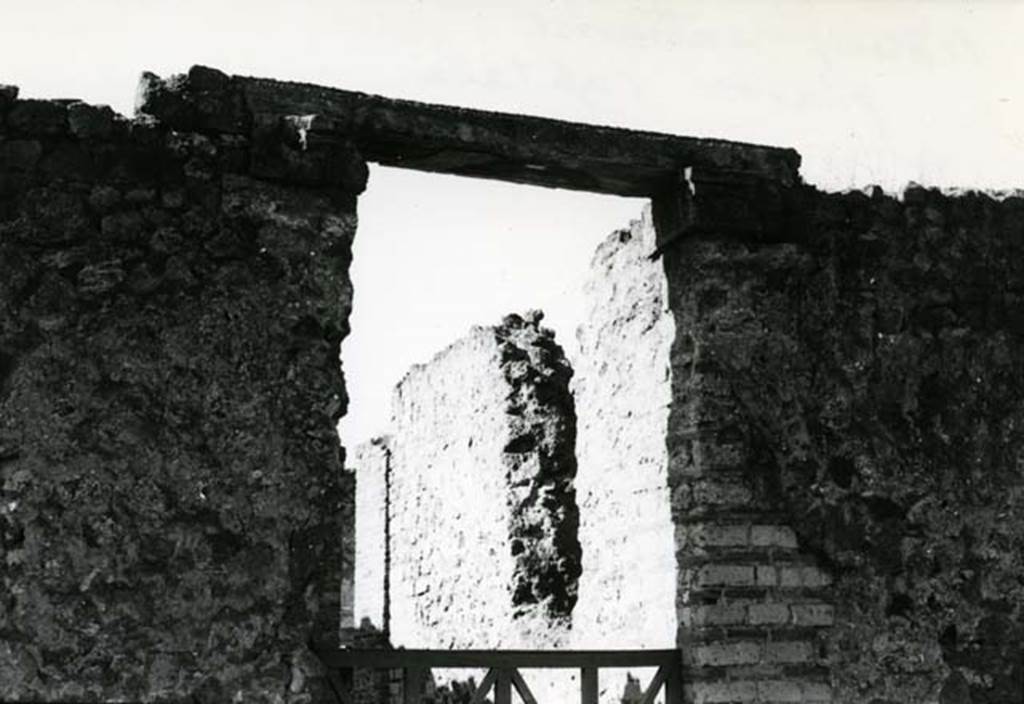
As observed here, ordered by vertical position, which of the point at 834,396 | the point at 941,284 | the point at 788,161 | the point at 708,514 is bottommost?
the point at 708,514

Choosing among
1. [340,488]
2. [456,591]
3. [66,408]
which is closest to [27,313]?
[66,408]

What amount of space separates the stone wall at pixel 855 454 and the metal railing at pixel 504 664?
132mm

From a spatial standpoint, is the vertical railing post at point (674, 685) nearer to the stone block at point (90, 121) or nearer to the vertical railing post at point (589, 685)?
the vertical railing post at point (589, 685)

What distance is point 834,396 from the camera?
5.12m

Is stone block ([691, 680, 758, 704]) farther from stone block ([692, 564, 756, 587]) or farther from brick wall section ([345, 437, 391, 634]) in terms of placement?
brick wall section ([345, 437, 391, 634])

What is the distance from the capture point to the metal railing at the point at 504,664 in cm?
445

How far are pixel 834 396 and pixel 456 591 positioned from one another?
3.73 m

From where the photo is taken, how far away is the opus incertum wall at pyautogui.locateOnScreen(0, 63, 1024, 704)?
4.23 m

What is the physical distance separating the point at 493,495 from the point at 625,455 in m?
2.33

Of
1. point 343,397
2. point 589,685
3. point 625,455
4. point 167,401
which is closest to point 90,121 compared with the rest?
point 167,401

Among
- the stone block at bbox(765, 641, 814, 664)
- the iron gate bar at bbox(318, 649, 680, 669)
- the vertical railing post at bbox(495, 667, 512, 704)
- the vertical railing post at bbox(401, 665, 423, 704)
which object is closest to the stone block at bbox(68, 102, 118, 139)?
the iron gate bar at bbox(318, 649, 680, 669)

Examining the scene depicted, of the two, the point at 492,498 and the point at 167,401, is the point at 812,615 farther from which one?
the point at 492,498

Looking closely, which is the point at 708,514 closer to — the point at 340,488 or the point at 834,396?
the point at 834,396

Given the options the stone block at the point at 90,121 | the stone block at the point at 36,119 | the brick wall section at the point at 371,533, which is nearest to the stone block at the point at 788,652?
the stone block at the point at 90,121
